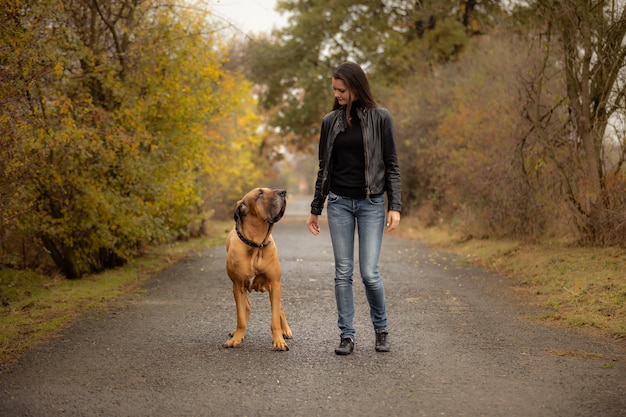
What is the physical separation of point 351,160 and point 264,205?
821 millimetres

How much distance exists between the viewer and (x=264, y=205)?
240 inches

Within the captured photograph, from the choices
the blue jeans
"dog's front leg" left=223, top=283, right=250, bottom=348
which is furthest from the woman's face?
"dog's front leg" left=223, top=283, right=250, bottom=348

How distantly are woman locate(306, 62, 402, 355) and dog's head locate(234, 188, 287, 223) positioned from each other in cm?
29

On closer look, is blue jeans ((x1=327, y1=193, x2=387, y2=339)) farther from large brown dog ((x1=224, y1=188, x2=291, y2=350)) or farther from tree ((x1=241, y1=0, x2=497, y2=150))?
tree ((x1=241, y1=0, x2=497, y2=150))

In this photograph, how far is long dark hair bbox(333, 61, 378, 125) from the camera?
589 centimetres

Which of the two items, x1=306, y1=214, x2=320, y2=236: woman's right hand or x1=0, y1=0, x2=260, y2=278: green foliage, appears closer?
Answer: x1=306, y1=214, x2=320, y2=236: woman's right hand

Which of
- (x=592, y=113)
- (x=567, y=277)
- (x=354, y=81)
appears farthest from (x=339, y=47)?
(x=354, y=81)

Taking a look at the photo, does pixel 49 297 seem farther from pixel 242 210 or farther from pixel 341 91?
pixel 341 91

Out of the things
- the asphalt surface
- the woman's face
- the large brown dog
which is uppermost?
the woman's face

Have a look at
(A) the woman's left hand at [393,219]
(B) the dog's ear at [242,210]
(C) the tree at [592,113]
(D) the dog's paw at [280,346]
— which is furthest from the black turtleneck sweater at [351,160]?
(C) the tree at [592,113]

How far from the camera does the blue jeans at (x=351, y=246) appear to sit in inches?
236

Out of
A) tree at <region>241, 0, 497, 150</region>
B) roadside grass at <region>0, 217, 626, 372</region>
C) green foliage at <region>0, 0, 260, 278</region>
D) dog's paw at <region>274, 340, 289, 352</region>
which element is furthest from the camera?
tree at <region>241, 0, 497, 150</region>

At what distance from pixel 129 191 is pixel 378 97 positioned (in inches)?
731

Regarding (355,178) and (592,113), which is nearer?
(355,178)
